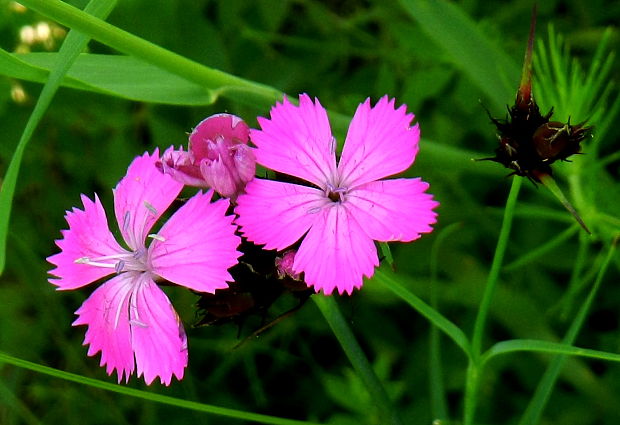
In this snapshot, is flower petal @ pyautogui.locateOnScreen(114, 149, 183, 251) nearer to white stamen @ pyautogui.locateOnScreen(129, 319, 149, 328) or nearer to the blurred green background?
white stamen @ pyautogui.locateOnScreen(129, 319, 149, 328)

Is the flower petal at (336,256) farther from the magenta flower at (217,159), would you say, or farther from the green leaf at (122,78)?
the green leaf at (122,78)

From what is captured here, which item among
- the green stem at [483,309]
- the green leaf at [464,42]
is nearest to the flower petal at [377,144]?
the green stem at [483,309]

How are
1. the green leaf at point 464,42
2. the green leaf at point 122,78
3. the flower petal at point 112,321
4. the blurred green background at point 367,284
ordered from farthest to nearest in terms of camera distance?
the blurred green background at point 367,284, the green leaf at point 464,42, the green leaf at point 122,78, the flower petal at point 112,321

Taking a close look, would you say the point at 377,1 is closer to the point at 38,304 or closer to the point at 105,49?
the point at 105,49

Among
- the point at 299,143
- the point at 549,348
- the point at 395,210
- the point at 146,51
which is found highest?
the point at 146,51

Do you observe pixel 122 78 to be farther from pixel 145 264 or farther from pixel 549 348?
pixel 549 348

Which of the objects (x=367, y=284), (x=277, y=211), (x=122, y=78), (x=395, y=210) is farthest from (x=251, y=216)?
(x=367, y=284)

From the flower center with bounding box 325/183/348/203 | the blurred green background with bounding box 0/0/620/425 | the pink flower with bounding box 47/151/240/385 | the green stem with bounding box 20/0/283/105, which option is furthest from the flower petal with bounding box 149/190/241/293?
the blurred green background with bounding box 0/0/620/425
